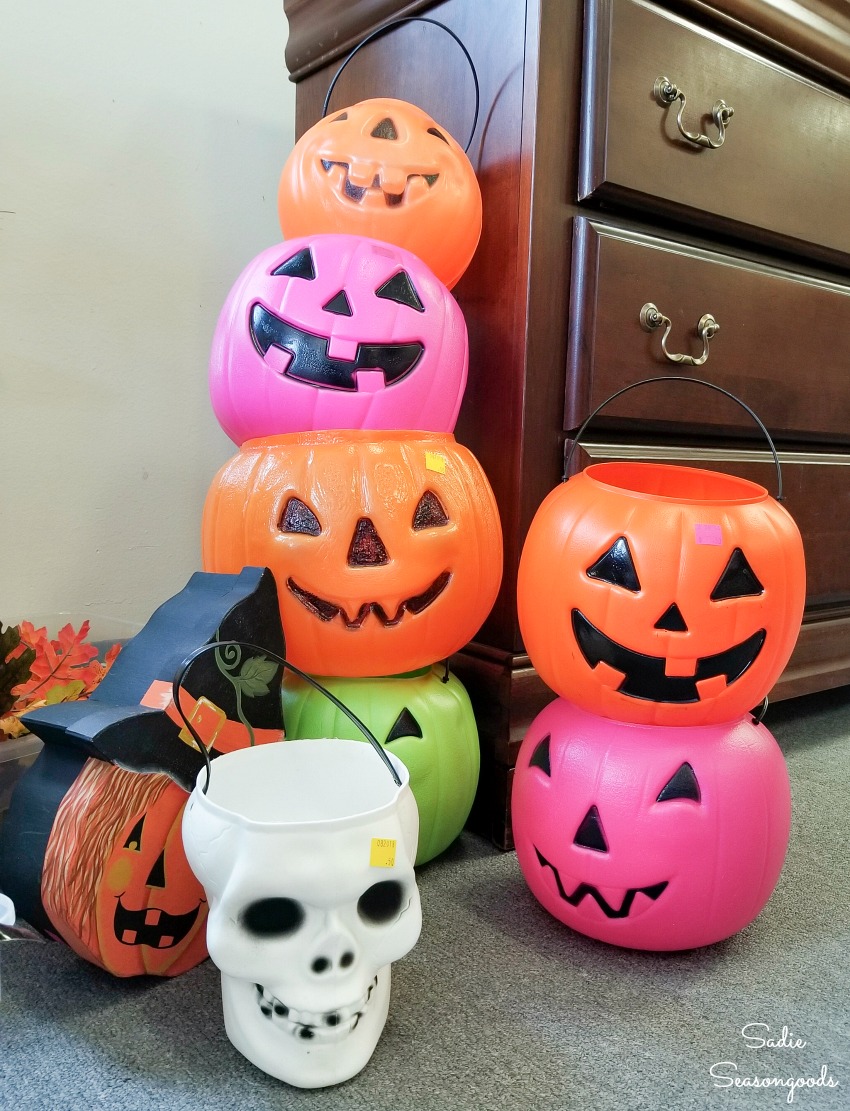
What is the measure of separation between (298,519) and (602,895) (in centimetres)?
45

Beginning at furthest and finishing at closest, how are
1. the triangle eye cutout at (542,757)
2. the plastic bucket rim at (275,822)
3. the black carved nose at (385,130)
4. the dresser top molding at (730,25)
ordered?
the dresser top molding at (730,25) < the black carved nose at (385,130) < the triangle eye cutout at (542,757) < the plastic bucket rim at (275,822)

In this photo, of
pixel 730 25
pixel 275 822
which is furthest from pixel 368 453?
pixel 730 25

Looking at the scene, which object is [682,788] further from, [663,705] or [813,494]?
[813,494]

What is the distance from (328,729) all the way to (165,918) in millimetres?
240

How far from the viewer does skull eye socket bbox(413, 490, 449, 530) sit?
0.87 metres

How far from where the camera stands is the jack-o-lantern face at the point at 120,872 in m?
0.65

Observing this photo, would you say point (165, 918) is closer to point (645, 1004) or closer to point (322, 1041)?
point (322, 1041)

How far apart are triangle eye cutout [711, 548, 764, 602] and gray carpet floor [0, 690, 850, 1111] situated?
34 centimetres

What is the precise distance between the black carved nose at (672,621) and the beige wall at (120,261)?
0.81 metres

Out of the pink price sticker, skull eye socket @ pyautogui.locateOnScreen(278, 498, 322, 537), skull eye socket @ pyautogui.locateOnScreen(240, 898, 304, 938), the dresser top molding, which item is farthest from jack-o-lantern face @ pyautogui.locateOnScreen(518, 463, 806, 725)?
the dresser top molding

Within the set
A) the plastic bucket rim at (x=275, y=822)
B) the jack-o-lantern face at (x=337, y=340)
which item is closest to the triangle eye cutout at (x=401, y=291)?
the jack-o-lantern face at (x=337, y=340)

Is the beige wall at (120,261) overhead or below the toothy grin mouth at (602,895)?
overhead

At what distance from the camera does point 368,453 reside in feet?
2.79

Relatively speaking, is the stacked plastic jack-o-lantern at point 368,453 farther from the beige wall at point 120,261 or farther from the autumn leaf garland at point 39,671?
the beige wall at point 120,261
